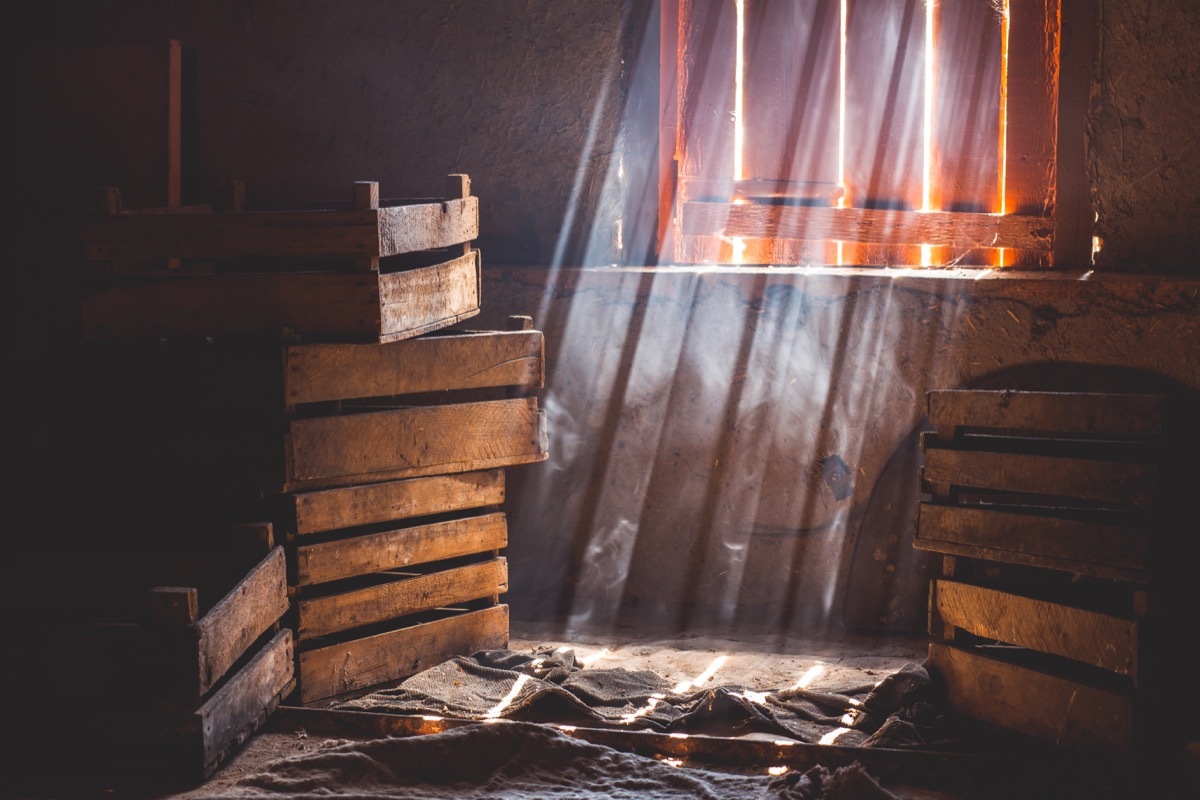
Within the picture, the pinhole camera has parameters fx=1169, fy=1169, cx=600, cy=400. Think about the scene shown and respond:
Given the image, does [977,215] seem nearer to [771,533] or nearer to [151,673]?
[771,533]

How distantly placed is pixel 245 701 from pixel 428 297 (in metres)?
1.50

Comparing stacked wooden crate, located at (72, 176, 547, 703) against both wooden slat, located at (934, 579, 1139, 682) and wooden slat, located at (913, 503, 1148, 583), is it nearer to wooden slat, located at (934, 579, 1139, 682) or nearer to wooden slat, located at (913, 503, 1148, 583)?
wooden slat, located at (913, 503, 1148, 583)

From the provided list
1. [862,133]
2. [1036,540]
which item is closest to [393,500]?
[1036,540]

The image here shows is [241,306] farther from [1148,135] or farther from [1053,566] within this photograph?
[1148,135]

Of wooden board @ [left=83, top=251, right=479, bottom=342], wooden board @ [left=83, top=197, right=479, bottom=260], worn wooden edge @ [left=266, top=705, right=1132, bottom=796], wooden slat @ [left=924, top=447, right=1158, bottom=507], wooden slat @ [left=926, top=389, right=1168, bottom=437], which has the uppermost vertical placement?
wooden board @ [left=83, top=197, right=479, bottom=260]

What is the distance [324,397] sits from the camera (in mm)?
3852

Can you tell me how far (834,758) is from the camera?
3.36 metres

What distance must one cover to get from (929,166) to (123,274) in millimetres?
3335

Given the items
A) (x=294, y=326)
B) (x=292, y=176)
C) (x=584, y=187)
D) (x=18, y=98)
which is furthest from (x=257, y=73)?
(x=294, y=326)

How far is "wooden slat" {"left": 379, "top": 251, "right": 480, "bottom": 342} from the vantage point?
3.87m

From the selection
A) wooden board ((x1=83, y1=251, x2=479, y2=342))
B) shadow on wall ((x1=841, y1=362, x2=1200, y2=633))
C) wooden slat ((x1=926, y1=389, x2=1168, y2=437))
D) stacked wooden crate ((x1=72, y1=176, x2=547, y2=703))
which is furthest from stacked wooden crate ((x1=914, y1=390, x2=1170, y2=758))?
wooden board ((x1=83, y1=251, x2=479, y2=342))

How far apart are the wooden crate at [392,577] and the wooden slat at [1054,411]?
5.56 feet

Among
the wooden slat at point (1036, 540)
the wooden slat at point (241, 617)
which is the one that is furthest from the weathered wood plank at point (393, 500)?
the wooden slat at point (1036, 540)

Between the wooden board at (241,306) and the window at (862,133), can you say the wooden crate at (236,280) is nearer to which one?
the wooden board at (241,306)
